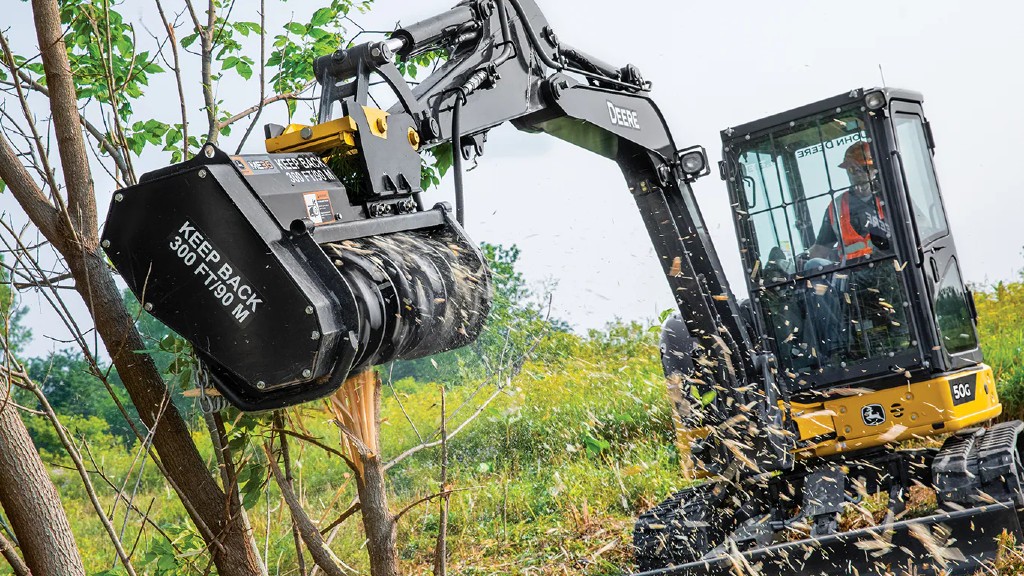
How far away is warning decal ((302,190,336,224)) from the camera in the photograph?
2.81m

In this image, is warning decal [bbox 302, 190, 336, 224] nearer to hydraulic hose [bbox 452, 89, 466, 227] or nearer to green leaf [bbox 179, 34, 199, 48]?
hydraulic hose [bbox 452, 89, 466, 227]

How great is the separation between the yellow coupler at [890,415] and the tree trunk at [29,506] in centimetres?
402

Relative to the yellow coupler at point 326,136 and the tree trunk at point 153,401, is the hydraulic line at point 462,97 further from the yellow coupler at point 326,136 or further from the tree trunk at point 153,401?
the tree trunk at point 153,401

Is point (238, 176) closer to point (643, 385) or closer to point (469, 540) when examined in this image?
point (469, 540)

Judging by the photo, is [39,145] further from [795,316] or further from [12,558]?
[795,316]

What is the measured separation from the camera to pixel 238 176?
270 cm

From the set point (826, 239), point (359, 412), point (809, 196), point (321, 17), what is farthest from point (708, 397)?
point (321, 17)

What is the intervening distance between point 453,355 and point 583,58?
791cm

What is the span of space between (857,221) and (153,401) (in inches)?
154

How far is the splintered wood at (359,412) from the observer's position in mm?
3652

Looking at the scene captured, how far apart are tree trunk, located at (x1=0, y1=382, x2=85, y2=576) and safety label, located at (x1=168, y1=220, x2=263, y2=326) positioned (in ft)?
3.30

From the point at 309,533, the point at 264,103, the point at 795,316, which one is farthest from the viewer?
the point at 795,316

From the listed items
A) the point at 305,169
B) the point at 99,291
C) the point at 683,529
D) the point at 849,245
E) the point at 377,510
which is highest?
the point at 305,169

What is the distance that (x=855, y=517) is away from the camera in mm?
6434
